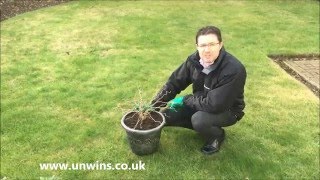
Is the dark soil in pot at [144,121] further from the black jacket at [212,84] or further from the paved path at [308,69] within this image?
the paved path at [308,69]

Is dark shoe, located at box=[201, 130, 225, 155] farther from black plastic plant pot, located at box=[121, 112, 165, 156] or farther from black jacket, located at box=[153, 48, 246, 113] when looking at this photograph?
black plastic plant pot, located at box=[121, 112, 165, 156]

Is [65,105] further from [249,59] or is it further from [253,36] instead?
[253,36]

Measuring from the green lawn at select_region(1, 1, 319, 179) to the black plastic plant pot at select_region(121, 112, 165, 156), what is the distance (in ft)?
0.40

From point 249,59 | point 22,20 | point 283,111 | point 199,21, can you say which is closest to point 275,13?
point 199,21

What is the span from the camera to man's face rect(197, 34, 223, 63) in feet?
13.6

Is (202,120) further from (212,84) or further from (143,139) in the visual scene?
(143,139)

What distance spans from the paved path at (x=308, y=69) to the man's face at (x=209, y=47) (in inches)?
129

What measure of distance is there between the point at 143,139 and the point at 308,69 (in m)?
4.27

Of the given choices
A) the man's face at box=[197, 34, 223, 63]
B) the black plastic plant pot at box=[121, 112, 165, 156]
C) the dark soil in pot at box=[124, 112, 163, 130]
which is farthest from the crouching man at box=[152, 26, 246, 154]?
the black plastic plant pot at box=[121, 112, 165, 156]

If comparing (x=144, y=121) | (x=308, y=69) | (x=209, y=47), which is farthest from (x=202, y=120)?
(x=308, y=69)

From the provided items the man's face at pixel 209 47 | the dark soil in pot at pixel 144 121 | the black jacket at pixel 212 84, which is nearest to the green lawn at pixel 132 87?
the dark soil in pot at pixel 144 121

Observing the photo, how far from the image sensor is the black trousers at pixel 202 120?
4.53 metres

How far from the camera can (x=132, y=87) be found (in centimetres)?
650

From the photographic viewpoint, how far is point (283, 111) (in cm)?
596
